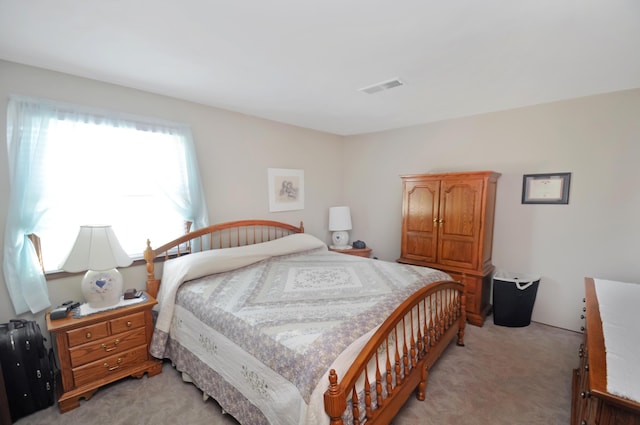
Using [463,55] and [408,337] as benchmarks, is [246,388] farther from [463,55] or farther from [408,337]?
[463,55]

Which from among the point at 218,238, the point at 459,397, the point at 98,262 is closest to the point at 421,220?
the point at 459,397

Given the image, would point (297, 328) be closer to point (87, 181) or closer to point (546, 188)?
point (87, 181)

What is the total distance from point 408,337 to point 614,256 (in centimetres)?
244

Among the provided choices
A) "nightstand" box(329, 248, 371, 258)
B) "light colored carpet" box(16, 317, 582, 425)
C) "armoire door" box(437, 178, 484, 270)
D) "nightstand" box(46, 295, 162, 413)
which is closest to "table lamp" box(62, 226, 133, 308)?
"nightstand" box(46, 295, 162, 413)

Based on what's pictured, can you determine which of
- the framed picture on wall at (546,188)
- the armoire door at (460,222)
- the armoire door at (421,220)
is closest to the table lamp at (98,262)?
the armoire door at (421,220)

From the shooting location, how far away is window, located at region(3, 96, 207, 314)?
2002 mm

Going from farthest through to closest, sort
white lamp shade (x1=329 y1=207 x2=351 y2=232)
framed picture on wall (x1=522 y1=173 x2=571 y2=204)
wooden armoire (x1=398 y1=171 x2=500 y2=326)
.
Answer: white lamp shade (x1=329 y1=207 x2=351 y2=232), wooden armoire (x1=398 y1=171 x2=500 y2=326), framed picture on wall (x1=522 y1=173 x2=571 y2=204)

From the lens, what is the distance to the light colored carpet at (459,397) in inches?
73.4

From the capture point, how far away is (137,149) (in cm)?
255

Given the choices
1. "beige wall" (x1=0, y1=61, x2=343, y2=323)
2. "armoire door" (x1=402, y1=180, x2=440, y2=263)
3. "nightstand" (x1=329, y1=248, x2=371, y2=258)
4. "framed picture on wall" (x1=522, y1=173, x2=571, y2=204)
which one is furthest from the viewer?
"nightstand" (x1=329, y1=248, x2=371, y2=258)

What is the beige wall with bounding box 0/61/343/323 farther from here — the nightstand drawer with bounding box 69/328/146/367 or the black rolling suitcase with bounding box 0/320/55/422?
the nightstand drawer with bounding box 69/328/146/367

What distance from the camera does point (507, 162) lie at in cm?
323

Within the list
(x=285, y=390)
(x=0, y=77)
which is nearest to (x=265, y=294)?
(x=285, y=390)

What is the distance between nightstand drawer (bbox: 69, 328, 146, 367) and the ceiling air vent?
2.81 m
